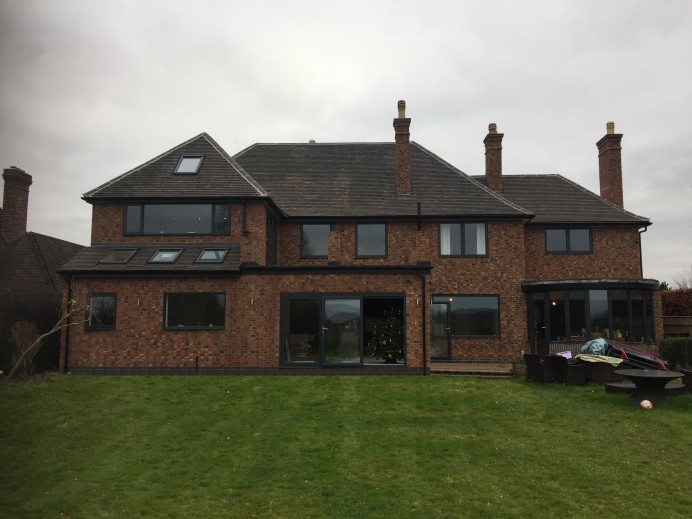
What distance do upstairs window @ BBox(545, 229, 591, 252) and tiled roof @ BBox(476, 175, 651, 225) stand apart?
0.50m

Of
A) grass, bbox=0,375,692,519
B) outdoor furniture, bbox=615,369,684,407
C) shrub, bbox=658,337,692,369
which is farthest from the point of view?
shrub, bbox=658,337,692,369

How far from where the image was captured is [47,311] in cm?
1709

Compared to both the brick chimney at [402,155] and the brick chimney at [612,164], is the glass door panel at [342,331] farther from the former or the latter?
the brick chimney at [612,164]

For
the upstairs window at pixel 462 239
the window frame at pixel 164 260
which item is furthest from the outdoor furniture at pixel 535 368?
the window frame at pixel 164 260

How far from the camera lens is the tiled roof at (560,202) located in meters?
21.7

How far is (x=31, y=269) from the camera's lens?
20125 mm

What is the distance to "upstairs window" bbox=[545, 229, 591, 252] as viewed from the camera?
21.7 metres

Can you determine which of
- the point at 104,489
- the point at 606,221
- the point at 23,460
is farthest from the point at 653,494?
the point at 606,221

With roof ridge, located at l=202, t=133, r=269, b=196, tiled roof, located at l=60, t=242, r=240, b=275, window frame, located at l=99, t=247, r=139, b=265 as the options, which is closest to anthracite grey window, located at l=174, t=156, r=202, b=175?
roof ridge, located at l=202, t=133, r=269, b=196

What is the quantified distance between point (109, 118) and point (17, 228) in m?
14.1

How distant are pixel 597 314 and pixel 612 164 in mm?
7757

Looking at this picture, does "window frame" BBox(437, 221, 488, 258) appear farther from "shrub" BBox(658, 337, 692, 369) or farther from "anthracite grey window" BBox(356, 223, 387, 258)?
"shrub" BBox(658, 337, 692, 369)

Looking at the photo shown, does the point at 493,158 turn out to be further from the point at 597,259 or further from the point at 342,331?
the point at 342,331

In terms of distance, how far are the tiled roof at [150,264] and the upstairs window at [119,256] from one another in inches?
5.0
